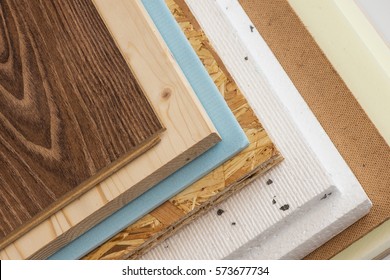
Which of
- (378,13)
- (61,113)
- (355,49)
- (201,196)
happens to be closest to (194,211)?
(201,196)

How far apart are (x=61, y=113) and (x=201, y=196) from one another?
25 cm

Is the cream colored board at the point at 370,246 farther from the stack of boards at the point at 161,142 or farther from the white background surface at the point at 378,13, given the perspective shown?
the white background surface at the point at 378,13

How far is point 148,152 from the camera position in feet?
2.87

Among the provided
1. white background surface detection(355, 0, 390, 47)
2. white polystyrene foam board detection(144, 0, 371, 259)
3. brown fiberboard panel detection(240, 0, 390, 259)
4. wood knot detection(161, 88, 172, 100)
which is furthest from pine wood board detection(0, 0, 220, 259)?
white background surface detection(355, 0, 390, 47)

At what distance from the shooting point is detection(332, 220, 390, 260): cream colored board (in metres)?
1.02

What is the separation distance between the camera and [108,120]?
0.88 metres

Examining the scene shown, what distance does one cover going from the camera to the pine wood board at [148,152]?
2.83ft

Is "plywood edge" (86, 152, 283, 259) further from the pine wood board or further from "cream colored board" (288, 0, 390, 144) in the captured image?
"cream colored board" (288, 0, 390, 144)

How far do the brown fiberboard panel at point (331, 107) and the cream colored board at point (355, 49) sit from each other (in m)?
0.02

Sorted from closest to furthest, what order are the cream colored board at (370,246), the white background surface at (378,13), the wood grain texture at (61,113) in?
the wood grain texture at (61,113)
the cream colored board at (370,246)
the white background surface at (378,13)

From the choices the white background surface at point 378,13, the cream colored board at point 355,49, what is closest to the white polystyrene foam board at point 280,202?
the cream colored board at point 355,49

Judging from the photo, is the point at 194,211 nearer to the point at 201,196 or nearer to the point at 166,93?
the point at 201,196

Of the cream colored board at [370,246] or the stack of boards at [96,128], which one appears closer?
the stack of boards at [96,128]
